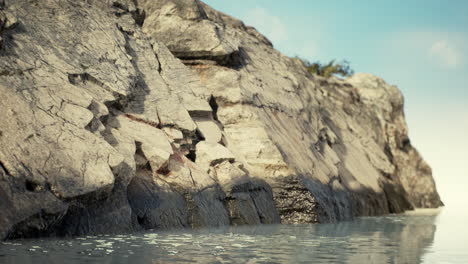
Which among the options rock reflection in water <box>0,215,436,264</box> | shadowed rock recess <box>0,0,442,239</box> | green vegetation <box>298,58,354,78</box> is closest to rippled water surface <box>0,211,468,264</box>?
rock reflection in water <box>0,215,436,264</box>

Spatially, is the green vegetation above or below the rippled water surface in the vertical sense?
above

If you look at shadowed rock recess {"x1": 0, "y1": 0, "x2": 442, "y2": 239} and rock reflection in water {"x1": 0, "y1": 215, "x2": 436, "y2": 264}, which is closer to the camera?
rock reflection in water {"x1": 0, "y1": 215, "x2": 436, "y2": 264}

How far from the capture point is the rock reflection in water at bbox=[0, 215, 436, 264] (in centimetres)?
624

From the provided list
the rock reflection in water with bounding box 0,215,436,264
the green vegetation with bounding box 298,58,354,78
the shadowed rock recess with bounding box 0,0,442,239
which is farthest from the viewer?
the green vegetation with bounding box 298,58,354,78

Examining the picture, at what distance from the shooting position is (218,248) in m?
7.34

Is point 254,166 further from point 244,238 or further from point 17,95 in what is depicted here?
point 17,95

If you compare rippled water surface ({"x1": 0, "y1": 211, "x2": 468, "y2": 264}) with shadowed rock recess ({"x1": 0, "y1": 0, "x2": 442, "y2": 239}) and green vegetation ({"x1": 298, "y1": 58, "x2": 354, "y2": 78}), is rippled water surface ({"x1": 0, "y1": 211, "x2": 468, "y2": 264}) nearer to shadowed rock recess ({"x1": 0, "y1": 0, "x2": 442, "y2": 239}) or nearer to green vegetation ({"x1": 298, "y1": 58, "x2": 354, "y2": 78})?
shadowed rock recess ({"x1": 0, "y1": 0, "x2": 442, "y2": 239})

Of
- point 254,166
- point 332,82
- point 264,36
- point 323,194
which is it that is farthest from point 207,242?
point 332,82

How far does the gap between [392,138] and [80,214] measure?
65.1 ft

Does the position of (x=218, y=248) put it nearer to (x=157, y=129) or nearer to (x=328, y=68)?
(x=157, y=129)

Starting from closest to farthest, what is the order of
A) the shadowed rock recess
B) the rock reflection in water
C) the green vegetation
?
1. the rock reflection in water
2. the shadowed rock recess
3. the green vegetation

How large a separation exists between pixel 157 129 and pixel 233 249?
209 inches

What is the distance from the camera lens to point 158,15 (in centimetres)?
1688

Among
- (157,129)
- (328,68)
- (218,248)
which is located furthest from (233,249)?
(328,68)
